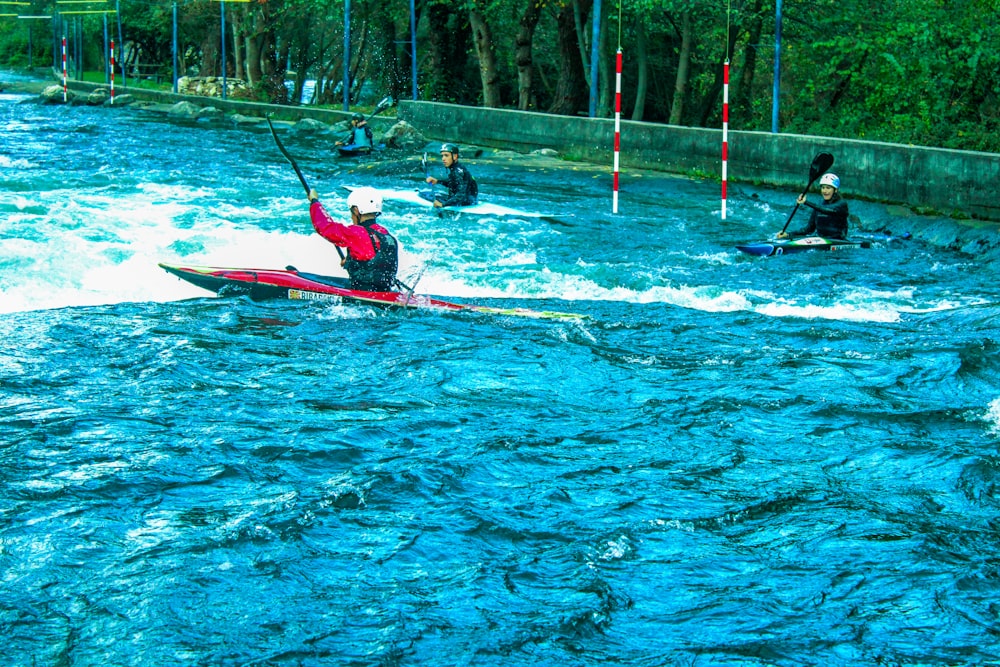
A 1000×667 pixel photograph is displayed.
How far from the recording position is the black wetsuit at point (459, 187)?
14500mm

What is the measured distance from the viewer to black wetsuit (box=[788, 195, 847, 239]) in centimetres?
1259

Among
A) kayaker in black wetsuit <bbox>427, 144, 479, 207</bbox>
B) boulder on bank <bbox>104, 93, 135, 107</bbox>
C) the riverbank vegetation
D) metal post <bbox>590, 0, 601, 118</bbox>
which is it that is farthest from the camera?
boulder on bank <bbox>104, 93, 135, 107</bbox>

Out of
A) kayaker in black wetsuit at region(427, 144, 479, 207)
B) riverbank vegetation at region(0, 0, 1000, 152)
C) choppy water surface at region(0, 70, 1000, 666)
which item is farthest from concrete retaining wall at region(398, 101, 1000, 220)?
kayaker in black wetsuit at region(427, 144, 479, 207)

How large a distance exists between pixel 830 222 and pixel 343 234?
19.4 ft

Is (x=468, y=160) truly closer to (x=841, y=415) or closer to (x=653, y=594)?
(x=841, y=415)

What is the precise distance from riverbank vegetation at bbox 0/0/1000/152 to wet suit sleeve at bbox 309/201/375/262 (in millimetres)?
4977

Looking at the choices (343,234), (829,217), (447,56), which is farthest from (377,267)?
(447,56)

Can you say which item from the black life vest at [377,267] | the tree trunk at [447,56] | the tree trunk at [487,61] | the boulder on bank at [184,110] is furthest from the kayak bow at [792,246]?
the boulder on bank at [184,110]

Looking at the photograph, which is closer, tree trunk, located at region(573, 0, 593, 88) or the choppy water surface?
the choppy water surface

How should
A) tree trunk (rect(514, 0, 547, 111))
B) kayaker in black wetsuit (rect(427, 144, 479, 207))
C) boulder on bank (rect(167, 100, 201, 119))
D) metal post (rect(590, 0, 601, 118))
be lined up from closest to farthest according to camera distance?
kayaker in black wetsuit (rect(427, 144, 479, 207)) < metal post (rect(590, 0, 601, 118)) < tree trunk (rect(514, 0, 547, 111)) < boulder on bank (rect(167, 100, 201, 119))

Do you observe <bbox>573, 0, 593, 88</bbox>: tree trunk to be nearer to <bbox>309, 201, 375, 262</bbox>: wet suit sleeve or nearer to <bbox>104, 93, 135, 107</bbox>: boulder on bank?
<bbox>309, 201, 375, 262</bbox>: wet suit sleeve

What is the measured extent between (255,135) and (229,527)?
20.5 meters

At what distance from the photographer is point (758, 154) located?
1667 centimetres

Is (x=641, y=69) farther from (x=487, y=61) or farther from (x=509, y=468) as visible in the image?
(x=509, y=468)
